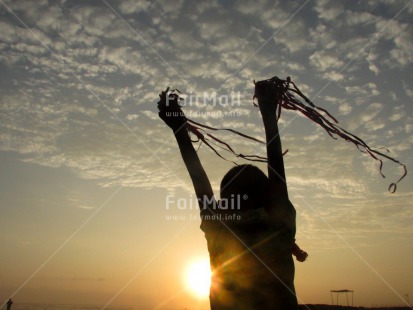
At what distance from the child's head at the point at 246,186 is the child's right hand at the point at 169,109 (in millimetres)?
581

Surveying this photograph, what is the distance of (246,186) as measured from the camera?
2.19 m

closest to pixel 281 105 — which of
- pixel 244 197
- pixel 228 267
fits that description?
pixel 244 197

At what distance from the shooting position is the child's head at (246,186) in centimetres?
212

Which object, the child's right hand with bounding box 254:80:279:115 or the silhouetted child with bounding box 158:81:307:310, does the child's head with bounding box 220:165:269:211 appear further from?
the child's right hand with bounding box 254:80:279:115

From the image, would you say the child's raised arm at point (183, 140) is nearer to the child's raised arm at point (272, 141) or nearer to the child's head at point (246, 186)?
the child's head at point (246, 186)

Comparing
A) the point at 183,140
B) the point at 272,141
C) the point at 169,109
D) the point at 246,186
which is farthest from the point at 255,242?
the point at 169,109

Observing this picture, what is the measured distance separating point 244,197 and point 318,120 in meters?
0.98

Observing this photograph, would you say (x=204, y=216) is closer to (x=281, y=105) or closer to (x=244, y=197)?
(x=244, y=197)

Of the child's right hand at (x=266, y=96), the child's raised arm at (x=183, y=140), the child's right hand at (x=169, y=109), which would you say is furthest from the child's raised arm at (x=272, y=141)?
the child's right hand at (x=169, y=109)

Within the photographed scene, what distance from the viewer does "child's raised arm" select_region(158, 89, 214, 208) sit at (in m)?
2.30

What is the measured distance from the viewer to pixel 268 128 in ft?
7.27

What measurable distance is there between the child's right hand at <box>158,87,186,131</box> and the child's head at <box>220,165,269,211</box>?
1.91 ft

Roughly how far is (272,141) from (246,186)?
0.34 m

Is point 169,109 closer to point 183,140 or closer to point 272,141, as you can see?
point 183,140
